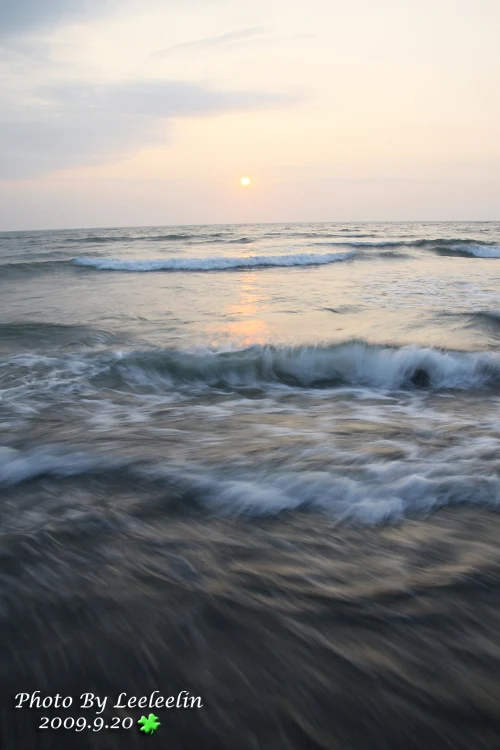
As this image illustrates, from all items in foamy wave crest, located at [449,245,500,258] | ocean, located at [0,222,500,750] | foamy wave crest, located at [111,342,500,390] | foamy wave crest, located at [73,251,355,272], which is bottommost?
ocean, located at [0,222,500,750]

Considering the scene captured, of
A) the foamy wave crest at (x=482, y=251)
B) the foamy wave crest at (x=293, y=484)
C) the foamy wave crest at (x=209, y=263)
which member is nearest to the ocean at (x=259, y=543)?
the foamy wave crest at (x=293, y=484)

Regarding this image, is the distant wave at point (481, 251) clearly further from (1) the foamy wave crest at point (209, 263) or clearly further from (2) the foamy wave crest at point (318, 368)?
(2) the foamy wave crest at point (318, 368)

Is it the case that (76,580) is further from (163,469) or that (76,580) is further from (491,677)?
(491,677)

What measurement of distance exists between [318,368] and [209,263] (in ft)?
50.2

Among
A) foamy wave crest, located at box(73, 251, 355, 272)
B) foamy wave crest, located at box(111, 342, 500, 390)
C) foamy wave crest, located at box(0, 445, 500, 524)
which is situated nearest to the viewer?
foamy wave crest, located at box(0, 445, 500, 524)

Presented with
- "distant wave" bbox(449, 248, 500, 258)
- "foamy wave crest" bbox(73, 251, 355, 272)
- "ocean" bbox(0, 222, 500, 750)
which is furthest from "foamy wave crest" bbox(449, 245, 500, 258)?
"ocean" bbox(0, 222, 500, 750)

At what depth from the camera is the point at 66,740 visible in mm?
1638

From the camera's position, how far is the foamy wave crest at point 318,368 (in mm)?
5828

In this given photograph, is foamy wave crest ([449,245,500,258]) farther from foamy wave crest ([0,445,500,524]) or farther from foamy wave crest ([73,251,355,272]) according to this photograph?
foamy wave crest ([0,445,500,524])

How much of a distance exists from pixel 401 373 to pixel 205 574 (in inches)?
165

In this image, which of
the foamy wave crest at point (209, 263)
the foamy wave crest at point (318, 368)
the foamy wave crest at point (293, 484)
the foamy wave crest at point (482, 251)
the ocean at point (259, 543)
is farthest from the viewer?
the foamy wave crest at point (482, 251)

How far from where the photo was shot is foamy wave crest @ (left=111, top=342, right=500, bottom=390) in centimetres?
583

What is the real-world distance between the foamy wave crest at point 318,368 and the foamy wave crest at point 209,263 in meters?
13.4

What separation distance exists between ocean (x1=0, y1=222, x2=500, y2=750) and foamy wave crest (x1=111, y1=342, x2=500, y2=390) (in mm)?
30
